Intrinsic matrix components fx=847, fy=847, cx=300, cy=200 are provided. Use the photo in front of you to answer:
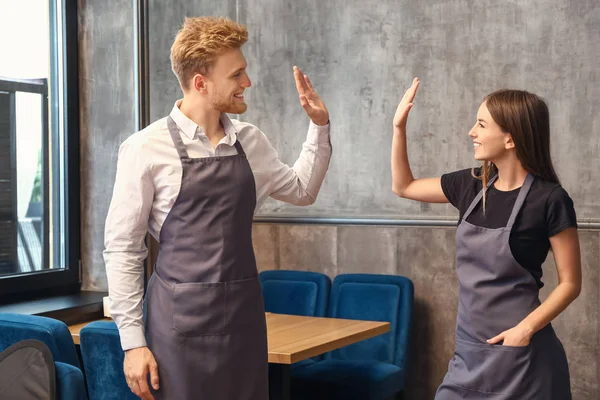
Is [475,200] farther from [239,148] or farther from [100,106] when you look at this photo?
[100,106]

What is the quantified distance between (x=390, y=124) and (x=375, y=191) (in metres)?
0.37

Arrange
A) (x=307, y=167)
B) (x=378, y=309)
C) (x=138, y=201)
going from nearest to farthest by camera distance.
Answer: (x=138, y=201)
(x=307, y=167)
(x=378, y=309)

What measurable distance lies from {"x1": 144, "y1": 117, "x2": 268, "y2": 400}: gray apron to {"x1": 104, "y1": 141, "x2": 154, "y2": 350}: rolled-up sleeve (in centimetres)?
7

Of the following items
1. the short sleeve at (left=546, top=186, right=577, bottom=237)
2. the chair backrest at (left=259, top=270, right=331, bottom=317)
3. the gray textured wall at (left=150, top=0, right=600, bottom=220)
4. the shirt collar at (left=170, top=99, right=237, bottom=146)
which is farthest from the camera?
the chair backrest at (left=259, top=270, right=331, bottom=317)

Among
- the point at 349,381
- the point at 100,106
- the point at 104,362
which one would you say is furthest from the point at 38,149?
the point at 104,362

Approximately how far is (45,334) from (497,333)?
1.28 meters

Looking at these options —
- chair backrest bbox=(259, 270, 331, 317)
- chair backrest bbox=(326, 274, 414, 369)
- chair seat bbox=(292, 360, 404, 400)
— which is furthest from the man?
chair backrest bbox=(259, 270, 331, 317)

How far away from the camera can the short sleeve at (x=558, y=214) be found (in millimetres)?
2227

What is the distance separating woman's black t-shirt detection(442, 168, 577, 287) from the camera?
2.24 m

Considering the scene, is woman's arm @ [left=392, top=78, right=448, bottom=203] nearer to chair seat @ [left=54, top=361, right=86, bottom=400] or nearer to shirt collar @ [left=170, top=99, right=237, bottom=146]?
shirt collar @ [left=170, top=99, right=237, bottom=146]

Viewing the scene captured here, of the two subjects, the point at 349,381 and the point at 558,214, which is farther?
the point at 349,381

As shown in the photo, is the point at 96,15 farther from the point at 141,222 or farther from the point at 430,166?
the point at 141,222

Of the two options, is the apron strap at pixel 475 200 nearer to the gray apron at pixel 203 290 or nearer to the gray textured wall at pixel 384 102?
the gray apron at pixel 203 290

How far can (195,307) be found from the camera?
2.06 metres
